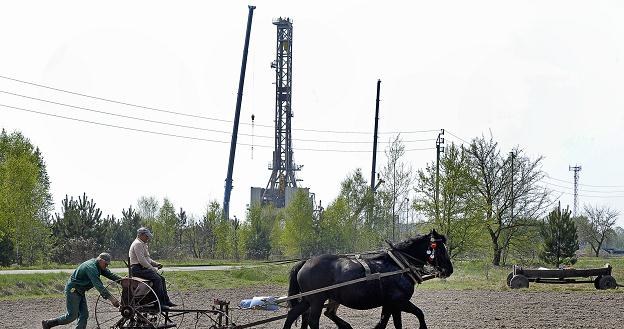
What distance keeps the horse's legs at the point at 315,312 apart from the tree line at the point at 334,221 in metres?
24.0

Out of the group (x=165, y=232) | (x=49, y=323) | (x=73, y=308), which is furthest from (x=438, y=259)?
Answer: (x=165, y=232)

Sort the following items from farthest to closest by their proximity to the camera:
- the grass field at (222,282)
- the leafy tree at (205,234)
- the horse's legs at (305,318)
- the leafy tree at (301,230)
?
the leafy tree at (205,234) < the leafy tree at (301,230) < the grass field at (222,282) < the horse's legs at (305,318)

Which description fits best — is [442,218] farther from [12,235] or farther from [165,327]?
[165,327]

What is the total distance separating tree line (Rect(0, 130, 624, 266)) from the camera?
41844 mm

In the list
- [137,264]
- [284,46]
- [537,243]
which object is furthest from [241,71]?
[137,264]

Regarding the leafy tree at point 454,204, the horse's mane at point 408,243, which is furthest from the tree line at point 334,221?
the horse's mane at point 408,243

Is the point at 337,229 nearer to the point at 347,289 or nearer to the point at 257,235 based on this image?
the point at 257,235

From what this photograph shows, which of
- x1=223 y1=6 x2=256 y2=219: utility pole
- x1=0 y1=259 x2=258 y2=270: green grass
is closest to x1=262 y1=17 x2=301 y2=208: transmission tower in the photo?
x1=223 y1=6 x2=256 y2=219: utility pole

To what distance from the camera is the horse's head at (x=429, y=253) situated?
16.4 metres

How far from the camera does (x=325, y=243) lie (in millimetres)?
55781

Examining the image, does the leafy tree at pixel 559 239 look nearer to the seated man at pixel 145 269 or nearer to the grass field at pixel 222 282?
the grass field at pixel 222 282

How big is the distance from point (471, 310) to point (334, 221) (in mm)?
33341

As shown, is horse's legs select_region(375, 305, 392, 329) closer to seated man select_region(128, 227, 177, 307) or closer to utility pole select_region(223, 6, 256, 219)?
seated man select_region(128, 227, 177, 307)

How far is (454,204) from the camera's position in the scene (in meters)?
41.8
